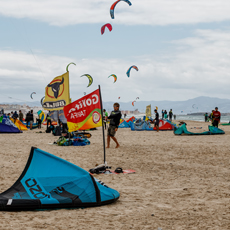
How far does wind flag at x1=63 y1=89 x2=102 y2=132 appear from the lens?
28.1 feet

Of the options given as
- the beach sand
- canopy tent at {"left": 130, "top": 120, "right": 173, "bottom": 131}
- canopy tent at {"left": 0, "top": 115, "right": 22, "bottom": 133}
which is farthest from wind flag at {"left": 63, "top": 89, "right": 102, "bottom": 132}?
canopy tent at {"left": 130, "top": 120, "right": 173, "bottom": 131}

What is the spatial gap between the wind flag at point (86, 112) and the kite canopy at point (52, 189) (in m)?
3.26

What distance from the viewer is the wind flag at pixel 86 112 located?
8570 mm

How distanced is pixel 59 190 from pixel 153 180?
8.31ft

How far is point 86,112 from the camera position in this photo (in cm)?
873

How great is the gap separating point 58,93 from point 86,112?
17.9 feet

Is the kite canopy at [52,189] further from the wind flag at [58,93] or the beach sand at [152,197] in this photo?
the wind flag at [58,93]

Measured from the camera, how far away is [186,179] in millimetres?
7070

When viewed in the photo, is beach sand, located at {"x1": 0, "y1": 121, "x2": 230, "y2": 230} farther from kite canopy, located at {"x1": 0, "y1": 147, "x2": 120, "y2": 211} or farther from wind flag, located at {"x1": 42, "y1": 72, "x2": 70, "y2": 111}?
wind flag, located at {"x1": 42, "y1": 72, "x2": 70, "y2": 111}

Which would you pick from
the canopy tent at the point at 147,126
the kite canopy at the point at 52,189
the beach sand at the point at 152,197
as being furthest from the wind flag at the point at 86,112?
the canopy tent at the point at 147,126

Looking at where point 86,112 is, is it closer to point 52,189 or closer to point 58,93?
point 52,189

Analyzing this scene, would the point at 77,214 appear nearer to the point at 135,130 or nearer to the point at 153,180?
the point at 153,180

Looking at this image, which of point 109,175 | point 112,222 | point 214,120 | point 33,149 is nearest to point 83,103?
point 109,175

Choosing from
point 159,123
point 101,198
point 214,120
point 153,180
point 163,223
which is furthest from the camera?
point 159,123
